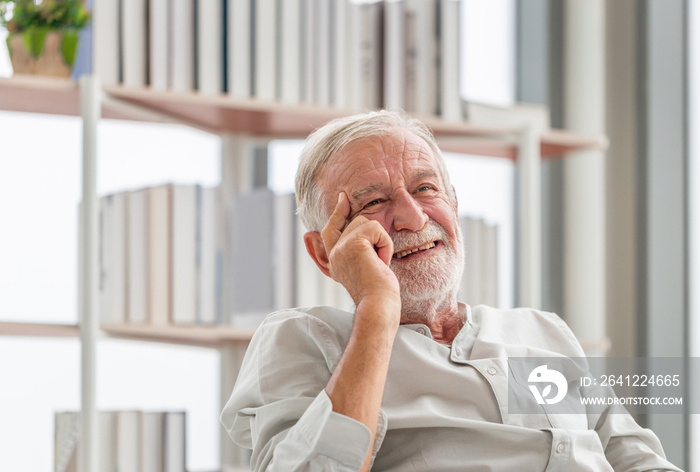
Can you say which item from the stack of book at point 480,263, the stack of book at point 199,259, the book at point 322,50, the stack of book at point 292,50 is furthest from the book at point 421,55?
the stack of book at point 199,259

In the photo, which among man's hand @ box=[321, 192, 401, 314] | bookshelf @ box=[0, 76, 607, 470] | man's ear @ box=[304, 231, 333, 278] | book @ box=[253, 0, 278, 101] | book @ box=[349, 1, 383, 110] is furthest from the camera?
book @ box=[349, 1, 383, 110]

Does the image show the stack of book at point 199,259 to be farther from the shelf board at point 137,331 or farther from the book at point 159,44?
the book at point 159,44

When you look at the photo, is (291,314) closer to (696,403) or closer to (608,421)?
(608,421)

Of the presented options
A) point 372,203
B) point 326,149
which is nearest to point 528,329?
point 372,203

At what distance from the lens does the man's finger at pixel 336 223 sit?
50.0 inches

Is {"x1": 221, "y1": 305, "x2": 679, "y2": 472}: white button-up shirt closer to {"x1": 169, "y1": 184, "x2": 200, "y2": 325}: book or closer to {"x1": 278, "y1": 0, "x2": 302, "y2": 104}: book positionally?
{"x1": 169, "y1": 184, "x2": 200, "y2": 325}: book

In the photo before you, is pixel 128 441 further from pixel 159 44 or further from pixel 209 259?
pixel 159 44

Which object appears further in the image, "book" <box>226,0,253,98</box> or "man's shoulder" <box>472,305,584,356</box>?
"book" <box>226,0,253,98</box>

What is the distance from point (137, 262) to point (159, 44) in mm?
520

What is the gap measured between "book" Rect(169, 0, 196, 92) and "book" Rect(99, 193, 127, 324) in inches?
12.1

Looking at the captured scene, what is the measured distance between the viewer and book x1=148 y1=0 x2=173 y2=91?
1863mm

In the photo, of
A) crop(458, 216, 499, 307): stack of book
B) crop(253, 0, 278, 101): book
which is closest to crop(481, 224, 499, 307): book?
crop(458, 216, 499, 307): stack of book

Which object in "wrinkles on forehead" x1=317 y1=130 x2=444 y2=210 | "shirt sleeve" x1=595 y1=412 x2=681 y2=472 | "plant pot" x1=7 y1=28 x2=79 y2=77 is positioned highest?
"plant pot" x1=7 y1=28 x2=79 y2=77

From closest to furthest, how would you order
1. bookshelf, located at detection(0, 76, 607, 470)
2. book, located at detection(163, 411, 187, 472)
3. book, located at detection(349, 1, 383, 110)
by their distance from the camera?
bookshelf, located at detection(0, 76, 607, 470) → book, located at detection(163, 411, 187, 472) → book, located at detection(349, 1, 383, 110)
